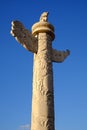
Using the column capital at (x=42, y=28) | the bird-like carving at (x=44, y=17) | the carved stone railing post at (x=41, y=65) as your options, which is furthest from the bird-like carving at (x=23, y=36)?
the bird-like carving at (x=44, y=17)

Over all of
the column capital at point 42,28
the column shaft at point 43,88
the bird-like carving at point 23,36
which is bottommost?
the column shaft at point 43,88

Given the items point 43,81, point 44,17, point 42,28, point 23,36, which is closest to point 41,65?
point 43,81

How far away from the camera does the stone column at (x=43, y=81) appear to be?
7734 millimetres

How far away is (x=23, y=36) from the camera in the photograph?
844cm

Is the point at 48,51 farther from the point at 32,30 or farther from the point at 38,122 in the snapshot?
the point at 38,122

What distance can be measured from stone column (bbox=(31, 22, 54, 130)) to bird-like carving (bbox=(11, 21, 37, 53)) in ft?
0.82

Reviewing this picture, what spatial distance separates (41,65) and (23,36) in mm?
1224

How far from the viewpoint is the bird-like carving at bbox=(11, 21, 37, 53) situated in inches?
320

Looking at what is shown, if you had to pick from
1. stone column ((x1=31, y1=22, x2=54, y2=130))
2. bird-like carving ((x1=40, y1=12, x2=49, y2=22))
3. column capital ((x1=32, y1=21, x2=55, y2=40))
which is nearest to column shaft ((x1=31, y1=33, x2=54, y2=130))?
stone column ((x1=31, y1=22, x2=54, y2=130))

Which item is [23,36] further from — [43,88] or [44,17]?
[43,88]

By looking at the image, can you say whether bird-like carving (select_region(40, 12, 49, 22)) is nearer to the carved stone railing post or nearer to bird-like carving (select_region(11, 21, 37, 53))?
the carved stone railing post

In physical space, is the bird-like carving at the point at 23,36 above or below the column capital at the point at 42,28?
below

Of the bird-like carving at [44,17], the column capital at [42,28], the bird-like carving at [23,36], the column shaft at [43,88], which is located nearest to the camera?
the column shaft at [43,88]

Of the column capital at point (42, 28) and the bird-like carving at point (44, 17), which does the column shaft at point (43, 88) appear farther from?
the bird-like carving at point (44, 17)
